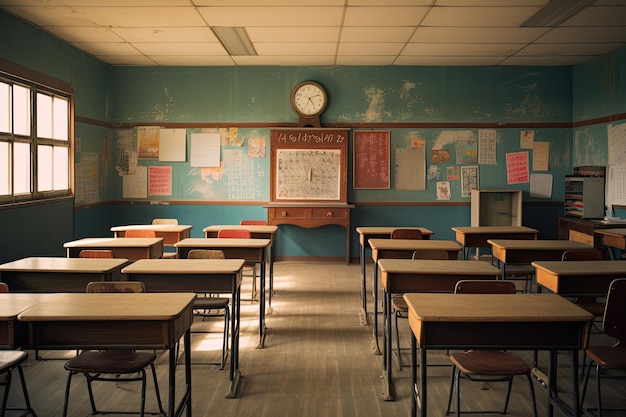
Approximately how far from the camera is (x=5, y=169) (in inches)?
225

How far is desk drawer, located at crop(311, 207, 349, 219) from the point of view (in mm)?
8422

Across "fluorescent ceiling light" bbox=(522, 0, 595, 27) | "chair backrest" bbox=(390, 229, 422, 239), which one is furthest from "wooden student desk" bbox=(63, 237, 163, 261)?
"fluorescent ceiling light" bbox=(522, 0, 595, 27)

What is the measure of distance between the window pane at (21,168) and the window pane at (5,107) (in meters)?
0.23

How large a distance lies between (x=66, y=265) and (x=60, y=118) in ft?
11.2

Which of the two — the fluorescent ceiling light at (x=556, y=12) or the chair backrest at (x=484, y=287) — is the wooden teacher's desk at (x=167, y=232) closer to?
the chair backrest at (x=484, y=287)

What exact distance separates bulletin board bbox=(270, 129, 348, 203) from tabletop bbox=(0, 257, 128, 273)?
14.3 ft

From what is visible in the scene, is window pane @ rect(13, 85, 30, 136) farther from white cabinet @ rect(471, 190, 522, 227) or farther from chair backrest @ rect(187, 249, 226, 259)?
white cabinet @ rect(471, 190, 522, 227)

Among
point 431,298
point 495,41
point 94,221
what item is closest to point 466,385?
point 431,298

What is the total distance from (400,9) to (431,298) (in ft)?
11.7

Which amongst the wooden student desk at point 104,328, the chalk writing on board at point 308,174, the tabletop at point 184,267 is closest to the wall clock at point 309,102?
the chalk writing on board at point 308,174

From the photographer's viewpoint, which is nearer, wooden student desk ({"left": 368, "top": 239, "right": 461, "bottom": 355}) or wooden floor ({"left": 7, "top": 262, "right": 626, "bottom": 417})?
wooden floor ({"left": 7, "top": 262, "right": 626, "bottom": 417})

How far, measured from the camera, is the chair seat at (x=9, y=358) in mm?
2910

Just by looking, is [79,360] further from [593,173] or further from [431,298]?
[593,173]

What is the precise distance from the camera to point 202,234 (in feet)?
28.9
